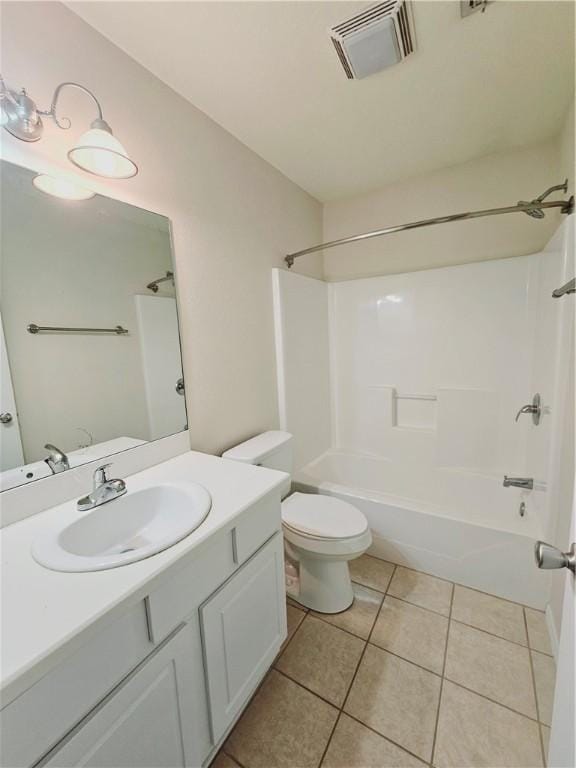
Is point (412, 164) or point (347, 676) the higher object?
point (412, 164)

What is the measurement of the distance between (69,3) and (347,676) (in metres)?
2.58

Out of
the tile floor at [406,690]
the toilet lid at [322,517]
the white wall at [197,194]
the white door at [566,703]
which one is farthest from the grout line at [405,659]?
the white wall at [197,194]

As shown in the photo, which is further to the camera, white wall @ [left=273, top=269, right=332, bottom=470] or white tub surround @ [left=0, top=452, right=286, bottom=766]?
white wall @ [left=273, top=269, right=332, bottom=470]

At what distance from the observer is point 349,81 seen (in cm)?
130

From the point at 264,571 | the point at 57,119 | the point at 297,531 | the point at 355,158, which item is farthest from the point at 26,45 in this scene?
the point at 297,531

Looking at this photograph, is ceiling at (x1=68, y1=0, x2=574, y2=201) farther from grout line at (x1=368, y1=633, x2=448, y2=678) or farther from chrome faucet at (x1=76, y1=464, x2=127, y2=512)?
grout line at (x1=368, y1=633, x2=448, y2=678)

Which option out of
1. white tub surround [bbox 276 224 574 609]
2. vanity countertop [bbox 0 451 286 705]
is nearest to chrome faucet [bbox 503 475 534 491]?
white tub surround [bbox 276 224 574 609]

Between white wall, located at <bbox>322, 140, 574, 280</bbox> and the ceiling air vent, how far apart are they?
39.8 inches

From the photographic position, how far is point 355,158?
1860 millimetres

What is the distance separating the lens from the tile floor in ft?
3.36

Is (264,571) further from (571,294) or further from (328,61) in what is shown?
(328,61)

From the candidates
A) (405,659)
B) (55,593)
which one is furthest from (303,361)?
(55,593)

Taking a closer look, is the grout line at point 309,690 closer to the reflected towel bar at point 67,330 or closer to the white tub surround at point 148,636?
the white tub surround at point 148,636

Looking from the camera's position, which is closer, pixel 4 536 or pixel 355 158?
pixel 4 536
